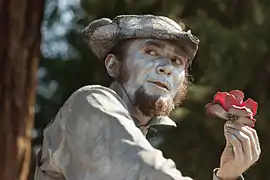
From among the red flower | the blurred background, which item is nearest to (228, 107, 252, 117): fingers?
the red flower

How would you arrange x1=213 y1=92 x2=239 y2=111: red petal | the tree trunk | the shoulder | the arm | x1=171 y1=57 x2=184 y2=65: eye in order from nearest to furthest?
1. the arm
2. the shoulder
3. x1=213 y1=92 x2=239 y2=111: red petal
4. x1=171 y1=57 x2=184 y2=65: eye
5. the tree trunk

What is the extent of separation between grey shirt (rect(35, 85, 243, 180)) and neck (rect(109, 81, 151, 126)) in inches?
4.5

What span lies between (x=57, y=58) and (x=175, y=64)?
4701mm

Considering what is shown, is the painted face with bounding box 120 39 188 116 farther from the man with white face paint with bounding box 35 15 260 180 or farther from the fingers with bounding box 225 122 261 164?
the fingers with bounding box 225 122 261 164

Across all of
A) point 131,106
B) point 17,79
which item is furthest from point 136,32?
point 17,79

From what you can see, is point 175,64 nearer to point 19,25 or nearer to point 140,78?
point 140,78

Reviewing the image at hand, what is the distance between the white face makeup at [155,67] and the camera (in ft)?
7.22

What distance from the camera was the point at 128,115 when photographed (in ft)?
6.74

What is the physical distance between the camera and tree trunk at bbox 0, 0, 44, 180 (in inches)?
211

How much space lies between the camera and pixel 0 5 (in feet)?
18.4

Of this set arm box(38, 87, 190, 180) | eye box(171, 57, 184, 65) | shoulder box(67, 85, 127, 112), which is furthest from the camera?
eye box(171, 57, 184, 65)

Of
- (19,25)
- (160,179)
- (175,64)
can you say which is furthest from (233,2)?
(160,179)

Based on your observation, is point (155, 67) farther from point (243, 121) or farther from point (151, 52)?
point (243, 121)

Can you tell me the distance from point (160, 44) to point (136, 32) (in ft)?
0.23
